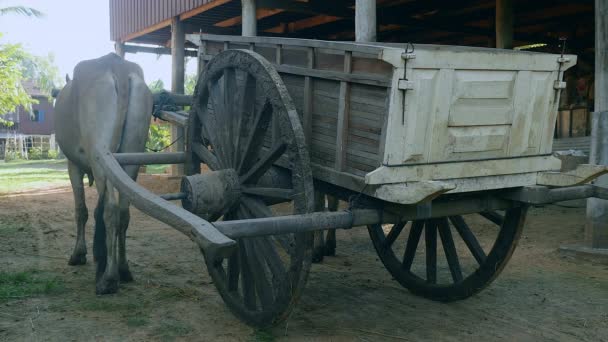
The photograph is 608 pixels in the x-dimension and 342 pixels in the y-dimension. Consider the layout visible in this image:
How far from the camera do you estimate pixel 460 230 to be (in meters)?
4.39

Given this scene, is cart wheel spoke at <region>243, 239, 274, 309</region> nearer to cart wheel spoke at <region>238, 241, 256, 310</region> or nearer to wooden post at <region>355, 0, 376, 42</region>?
cart wheel spoke at <region>238, 241, 256, 310</region>

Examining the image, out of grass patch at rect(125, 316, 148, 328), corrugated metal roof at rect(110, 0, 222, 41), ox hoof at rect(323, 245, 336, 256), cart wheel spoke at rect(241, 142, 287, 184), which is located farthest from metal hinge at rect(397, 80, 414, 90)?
corrugated metal roof at rect(110, 0, 222, 41)

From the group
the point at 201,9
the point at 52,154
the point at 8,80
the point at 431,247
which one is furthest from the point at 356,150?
the point at 52,154

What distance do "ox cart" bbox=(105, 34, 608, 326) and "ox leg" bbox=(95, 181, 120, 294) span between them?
1.98ft

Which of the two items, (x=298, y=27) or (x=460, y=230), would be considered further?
(x=298, y=27)

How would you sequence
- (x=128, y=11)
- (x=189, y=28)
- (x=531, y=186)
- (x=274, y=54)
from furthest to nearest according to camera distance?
(x=128, y=11) → (x=189, y=28) → (x=274, y=54) → (x=531, y=186)

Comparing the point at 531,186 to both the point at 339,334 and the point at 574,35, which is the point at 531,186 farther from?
the point at 574,35

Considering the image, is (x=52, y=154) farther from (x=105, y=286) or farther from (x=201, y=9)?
(x=105, y=286)

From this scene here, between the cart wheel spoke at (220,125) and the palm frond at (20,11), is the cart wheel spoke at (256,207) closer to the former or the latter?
the cart wheel spoke at (220,125)

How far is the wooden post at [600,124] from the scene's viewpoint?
6051 mm

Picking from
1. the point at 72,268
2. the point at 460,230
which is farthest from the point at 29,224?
the point at 460,230

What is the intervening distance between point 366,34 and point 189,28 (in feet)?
21.8

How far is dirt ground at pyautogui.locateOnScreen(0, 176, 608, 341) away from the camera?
3791 mm

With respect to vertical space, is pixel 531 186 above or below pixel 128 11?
below
